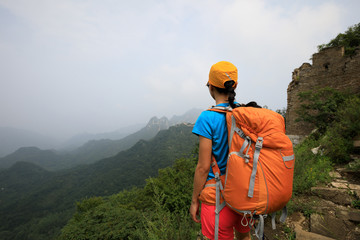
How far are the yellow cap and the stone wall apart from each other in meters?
8.54

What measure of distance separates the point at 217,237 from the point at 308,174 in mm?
3066

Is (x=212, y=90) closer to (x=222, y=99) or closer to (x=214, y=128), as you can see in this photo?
(x=222, y=99)

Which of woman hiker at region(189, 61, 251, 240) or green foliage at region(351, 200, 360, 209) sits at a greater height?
woman hiker at region(189, 61, 251, 240)

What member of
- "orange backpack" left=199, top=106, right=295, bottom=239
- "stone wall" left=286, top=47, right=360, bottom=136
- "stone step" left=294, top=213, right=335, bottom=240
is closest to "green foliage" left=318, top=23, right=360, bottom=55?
"stone wall" left=286, top=47, right=360, bottom=136

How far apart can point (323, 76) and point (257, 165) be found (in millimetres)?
9253

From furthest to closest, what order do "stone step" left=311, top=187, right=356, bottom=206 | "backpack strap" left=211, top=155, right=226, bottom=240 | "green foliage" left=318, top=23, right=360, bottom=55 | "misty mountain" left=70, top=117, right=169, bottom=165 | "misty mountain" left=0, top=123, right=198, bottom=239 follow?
1. "misty mountain" left=70, top=117, right=169, bottom=165
2. "misty mountain" left=0, top=123, right=198, bottom=239
3. "green foliage" left=318, top=23, right=360, bottom=55
4. "stone step" left=311, top=187, right=356, bottom=206
5. "backpack strap" left=211, top=155, right=226, bottom=240

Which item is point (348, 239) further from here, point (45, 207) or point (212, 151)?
point (45, 207)

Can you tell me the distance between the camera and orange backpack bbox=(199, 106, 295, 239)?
102 centimetres

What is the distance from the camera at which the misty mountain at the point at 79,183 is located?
53.1m

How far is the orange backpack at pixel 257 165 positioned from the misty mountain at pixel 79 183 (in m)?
41.9

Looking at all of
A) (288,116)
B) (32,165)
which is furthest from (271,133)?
(32,165)

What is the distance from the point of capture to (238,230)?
1.37 meters

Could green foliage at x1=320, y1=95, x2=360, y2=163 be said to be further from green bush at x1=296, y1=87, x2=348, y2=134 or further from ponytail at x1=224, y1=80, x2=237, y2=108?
ponytail at x1=224, y1=80, x2=237, y2=108

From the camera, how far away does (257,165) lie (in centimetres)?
102
